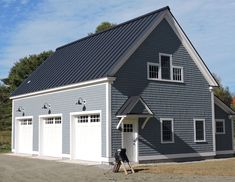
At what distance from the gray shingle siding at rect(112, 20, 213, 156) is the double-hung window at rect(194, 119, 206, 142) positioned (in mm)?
272

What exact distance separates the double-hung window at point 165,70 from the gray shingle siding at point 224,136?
189 inches

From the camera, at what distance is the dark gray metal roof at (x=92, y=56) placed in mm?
23172

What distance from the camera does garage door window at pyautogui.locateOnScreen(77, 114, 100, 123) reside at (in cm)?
2288

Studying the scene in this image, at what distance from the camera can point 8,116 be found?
5591cm

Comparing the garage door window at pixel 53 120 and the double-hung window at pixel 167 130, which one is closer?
the double-hung window at pixel 167 130

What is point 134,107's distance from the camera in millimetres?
21656

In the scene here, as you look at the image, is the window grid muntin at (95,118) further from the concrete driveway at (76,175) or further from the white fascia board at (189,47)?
the white fascia board at (189,47)

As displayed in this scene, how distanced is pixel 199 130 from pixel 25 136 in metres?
12.7

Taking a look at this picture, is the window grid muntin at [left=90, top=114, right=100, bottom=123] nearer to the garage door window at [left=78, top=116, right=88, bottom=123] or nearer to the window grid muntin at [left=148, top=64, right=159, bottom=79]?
the garage door window at [left=78, top=116, right=88, bottom=123]

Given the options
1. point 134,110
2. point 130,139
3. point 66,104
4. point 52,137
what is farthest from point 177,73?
point 52,137

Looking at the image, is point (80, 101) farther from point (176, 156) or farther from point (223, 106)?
point (223, 106)

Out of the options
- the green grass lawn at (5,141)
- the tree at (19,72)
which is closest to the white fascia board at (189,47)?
the green grass lawn at (5,141)

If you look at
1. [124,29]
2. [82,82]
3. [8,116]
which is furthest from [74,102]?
[8,116]

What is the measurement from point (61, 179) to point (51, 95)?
38.2ft
